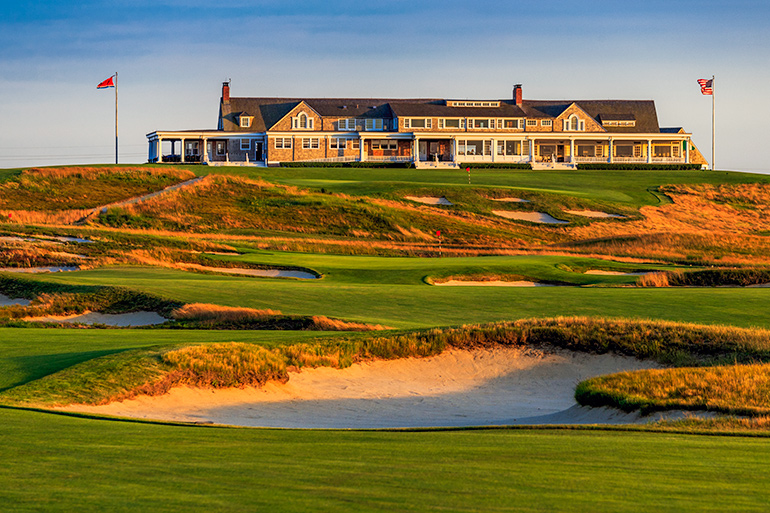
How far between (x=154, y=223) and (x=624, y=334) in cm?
3767

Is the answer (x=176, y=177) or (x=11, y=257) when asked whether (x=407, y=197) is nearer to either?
(x=176, y=177)

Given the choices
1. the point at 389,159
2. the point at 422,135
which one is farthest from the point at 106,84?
the point at 422,135

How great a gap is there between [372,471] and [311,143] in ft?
283

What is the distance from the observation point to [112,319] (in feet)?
65.6

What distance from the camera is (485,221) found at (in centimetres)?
5575

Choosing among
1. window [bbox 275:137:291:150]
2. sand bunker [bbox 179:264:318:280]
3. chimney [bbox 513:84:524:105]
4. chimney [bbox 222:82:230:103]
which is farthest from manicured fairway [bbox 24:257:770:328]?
chimney [bbox 513:84:524:105]

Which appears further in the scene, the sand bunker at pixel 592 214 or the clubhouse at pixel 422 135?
the clubhouse at pixel 422 135

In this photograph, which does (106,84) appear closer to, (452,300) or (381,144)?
(381,144)

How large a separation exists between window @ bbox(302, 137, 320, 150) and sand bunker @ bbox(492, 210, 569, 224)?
3710cm

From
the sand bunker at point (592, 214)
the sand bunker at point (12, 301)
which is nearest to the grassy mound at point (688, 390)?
the sand bunker at point (12, 301)

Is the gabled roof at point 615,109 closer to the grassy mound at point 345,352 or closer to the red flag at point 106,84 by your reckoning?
the red flag at point 106,84

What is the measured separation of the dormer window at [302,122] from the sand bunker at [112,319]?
237 ft

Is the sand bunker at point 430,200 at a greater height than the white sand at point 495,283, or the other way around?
the sand bunker at point 430,200

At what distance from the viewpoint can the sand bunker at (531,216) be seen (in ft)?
187
